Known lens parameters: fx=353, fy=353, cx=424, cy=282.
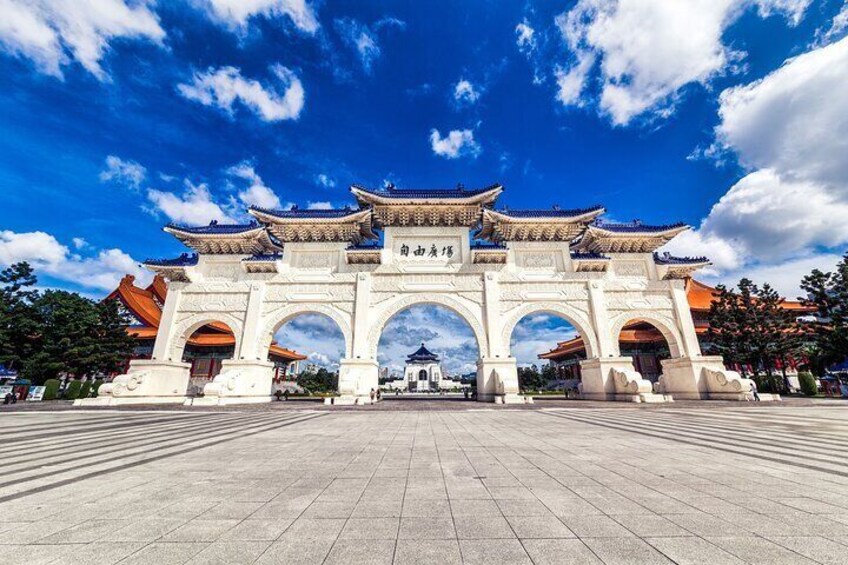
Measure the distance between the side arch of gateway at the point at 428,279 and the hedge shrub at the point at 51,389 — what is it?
4.52 m

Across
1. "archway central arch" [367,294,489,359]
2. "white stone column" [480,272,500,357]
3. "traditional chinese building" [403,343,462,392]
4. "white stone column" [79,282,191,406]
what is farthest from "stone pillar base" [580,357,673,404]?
"traditional chinese building" [403,343,462,392]

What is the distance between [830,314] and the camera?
66.2 feet

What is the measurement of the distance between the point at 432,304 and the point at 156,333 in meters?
20.0

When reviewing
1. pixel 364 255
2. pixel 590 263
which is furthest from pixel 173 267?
pixel 590 263

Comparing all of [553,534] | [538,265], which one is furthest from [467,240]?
[553,534]

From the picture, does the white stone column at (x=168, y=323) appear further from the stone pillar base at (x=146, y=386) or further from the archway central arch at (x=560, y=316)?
the archway central arch at (x=560, y=316)

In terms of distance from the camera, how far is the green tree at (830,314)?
19.2 metres

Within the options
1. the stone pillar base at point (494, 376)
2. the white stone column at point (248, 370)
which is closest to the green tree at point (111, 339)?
Answer: the white stone column at point (248, 370)

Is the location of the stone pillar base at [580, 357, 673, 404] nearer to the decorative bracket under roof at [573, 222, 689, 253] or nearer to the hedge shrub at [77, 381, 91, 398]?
the decorative bracket under roof at [573, 222, 689, 253]

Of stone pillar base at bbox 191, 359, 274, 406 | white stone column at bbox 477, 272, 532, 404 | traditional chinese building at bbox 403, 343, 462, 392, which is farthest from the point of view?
traditional chinese building at bbox 403, 343, 462, 392

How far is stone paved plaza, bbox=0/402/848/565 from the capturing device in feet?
6.48

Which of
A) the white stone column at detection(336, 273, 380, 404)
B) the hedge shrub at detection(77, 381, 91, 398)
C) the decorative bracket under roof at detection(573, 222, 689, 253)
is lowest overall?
the hedge shrub at detection(77, 381, 91, 398)

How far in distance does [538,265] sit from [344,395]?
12980 mm

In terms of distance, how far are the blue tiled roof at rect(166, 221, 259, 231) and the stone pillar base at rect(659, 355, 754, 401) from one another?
24897 millimetres
